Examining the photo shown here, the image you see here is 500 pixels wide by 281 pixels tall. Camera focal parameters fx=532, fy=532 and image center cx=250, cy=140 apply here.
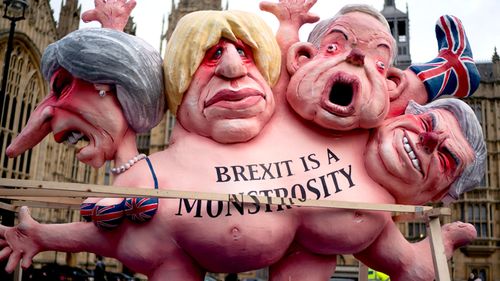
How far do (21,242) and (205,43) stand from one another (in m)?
1.44

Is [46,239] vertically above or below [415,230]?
A: below

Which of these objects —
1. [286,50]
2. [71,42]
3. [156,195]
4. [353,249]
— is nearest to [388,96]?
[286,50]

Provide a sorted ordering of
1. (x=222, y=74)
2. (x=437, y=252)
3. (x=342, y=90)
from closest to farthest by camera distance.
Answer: (x=437, y=252) → (x=222, y=74) → (x=342, y=90)

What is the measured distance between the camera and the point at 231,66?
2805 mm

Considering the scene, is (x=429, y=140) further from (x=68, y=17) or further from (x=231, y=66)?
(x=68, y=17)

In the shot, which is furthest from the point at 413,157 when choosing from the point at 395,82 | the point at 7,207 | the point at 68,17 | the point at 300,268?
the point at 68,17

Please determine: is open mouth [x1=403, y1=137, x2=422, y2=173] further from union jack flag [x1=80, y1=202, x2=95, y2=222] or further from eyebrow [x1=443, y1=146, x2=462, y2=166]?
union jack flag [x1=80, y1=202, x2=95, y2=222]

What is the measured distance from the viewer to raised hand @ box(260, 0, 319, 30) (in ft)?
10.7

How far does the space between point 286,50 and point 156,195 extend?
4.17 ft

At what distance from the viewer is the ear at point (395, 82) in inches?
125

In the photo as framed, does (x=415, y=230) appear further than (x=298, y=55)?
Yes

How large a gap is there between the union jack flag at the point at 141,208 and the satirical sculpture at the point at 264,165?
63 millimetres

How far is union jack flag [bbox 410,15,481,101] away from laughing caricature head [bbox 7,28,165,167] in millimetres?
1621

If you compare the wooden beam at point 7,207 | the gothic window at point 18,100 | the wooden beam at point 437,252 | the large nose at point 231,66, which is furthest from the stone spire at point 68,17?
the wooden beam at point 437,252
